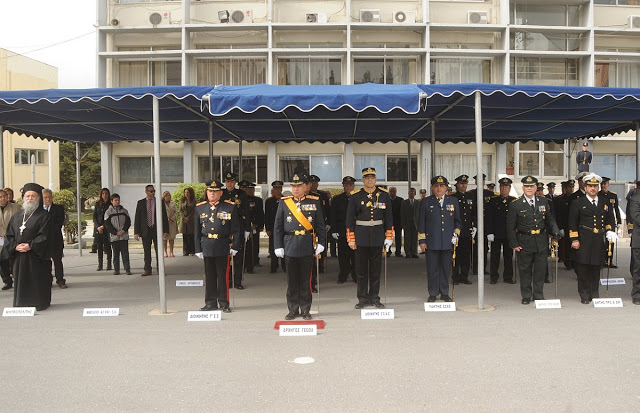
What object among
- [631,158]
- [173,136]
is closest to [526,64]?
[631,158]

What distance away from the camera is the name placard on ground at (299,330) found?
273 inches

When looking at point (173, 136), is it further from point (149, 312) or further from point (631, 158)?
point (631, 158)

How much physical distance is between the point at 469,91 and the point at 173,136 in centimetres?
872

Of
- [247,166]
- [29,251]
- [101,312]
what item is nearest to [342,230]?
[101,312]

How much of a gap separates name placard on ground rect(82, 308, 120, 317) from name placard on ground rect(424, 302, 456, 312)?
4.68m

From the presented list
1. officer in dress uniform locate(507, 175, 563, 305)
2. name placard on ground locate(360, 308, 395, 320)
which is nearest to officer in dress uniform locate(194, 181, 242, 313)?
name placard on ground locate(360, 308, 395, 320)

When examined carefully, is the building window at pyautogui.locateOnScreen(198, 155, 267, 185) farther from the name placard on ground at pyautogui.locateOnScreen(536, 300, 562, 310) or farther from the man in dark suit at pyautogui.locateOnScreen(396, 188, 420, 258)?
the name placard on ground at pyautogui.locateOnScreen(536, 300, 562, 310)

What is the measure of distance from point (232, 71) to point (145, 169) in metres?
6.55

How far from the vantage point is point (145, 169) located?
27.1m

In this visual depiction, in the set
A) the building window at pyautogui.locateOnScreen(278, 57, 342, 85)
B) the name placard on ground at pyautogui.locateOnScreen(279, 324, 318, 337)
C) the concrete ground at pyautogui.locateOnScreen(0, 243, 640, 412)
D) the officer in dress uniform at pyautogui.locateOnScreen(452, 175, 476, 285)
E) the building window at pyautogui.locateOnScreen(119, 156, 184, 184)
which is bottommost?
the concrete ground at pyautogui.locateOnScreen(0, 243, 640, 412)

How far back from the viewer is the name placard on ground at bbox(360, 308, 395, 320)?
775 centimetres

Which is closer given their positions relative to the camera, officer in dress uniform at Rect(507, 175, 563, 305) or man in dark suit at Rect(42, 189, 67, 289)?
officer in dress uniform at Rect(507, 175, 563, 305)

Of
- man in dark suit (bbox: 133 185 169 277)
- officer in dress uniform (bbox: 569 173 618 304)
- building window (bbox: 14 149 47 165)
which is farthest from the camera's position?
building window (bbox: 14 149 47 165)

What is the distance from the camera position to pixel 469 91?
803 cm
